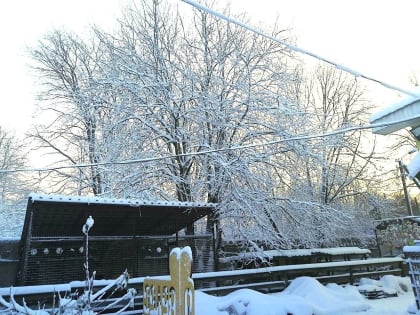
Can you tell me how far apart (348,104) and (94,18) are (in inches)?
555

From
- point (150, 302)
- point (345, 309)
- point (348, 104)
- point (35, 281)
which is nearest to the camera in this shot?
point (150, 302)

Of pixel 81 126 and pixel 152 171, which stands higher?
pixel 81 126

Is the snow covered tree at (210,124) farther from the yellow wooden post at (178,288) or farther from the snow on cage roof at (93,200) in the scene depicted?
the yellow wooden post at (178,288)

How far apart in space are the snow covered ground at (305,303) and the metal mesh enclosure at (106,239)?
2807 millimetres

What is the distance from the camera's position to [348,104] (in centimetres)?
2122

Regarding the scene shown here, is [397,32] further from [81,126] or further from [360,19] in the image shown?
[81,126]

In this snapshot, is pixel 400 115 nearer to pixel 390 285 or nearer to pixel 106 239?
pixel 390 285

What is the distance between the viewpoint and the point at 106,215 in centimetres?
981

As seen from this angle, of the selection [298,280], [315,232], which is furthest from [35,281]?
[315,232]

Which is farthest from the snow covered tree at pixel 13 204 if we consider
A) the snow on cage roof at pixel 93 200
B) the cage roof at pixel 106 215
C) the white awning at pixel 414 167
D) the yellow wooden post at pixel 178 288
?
the white awning at pixel 414 167

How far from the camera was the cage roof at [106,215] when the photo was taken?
8156 millimetres

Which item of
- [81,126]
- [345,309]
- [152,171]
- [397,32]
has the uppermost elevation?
[81,126]

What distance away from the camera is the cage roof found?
8156 millimetres

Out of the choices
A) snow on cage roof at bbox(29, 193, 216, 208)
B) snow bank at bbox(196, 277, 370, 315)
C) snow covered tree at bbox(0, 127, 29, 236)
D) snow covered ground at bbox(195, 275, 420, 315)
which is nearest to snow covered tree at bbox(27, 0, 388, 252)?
snow on cage roof at bbox(29, 193, 216, 208)
